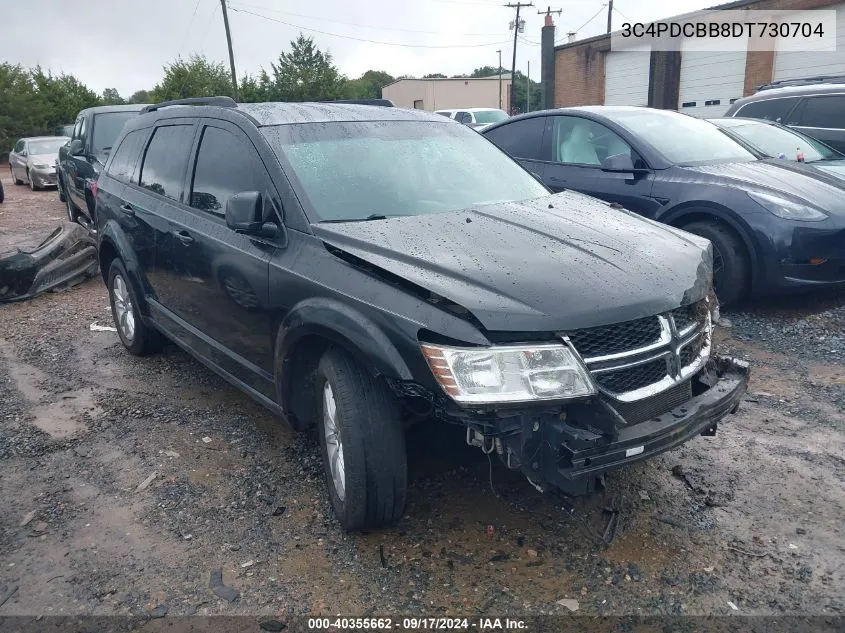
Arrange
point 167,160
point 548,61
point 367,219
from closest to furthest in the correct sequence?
point 367,219 < point 167,160 < point 548,61

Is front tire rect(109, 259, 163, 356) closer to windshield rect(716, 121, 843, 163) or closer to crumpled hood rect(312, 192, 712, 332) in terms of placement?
crumpled hood rect(312, 192, 712, 332)

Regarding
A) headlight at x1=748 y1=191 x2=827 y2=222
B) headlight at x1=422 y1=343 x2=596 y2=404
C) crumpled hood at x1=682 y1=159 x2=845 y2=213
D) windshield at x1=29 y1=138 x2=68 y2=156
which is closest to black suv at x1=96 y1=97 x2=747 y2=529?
headlight at x1=422 y1=343 x2=596 y2=404

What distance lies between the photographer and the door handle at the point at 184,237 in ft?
13.1

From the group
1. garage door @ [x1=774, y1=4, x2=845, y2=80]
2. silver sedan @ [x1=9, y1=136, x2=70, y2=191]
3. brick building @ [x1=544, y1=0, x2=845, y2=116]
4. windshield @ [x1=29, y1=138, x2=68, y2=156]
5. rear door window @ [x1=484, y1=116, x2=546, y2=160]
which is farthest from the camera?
brick building @ [x1=544, y1=0, x2=845, y2=116]

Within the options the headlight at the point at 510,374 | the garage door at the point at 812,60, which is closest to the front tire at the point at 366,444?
the headlight at the point at 510,374

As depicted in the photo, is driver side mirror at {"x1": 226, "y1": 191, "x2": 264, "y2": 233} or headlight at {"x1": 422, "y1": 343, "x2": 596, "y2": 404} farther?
driver side mirror at {"x1": 226, "y1": 191, "x2": 264, "y2": 233}

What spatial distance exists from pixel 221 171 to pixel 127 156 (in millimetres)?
1786

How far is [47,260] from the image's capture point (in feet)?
25.1

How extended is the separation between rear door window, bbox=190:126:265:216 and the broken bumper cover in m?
1.94

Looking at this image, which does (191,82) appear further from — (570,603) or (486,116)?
(570,603)

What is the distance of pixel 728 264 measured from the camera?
5.62m

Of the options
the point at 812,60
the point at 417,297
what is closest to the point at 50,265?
the point at 417,297

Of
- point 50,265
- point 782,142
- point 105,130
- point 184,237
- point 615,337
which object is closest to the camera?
point 615,337

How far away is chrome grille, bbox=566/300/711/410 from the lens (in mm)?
2568
